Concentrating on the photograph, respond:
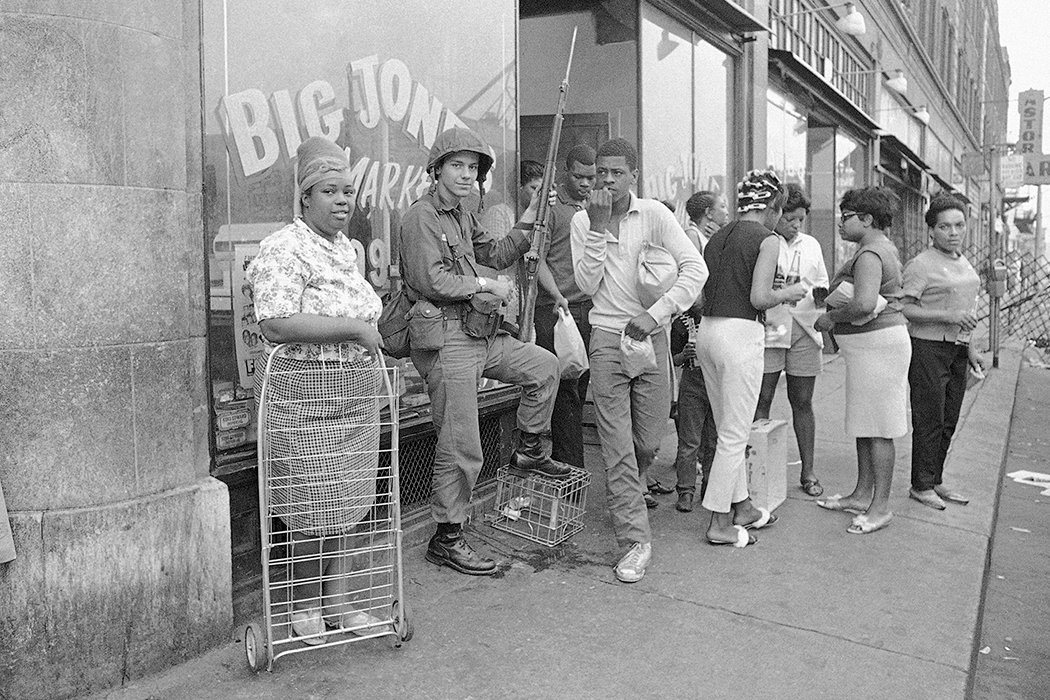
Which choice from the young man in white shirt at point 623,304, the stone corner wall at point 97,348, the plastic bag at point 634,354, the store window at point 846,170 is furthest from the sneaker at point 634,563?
the store window at point 846,170

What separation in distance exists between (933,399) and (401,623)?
A: 12.5ft

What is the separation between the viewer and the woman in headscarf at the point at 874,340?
17.2 ft

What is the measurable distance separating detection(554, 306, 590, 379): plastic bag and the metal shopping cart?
1365mm

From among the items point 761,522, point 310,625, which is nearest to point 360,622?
point 310,625

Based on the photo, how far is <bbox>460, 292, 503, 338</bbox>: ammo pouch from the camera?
14.0 ft

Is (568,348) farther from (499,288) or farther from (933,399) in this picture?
(933,399)

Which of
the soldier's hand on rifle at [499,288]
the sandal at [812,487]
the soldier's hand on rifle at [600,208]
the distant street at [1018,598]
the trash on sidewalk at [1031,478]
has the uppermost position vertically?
the soldier's hand on rifle at [600,208]

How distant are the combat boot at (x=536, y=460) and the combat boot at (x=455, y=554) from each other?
0.78m

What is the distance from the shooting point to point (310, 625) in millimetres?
3607

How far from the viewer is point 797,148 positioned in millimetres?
13289

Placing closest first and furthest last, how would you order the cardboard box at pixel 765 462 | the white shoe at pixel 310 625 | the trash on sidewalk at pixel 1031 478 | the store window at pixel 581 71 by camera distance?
the white shoe at pixel 310 625
the cardboard box at pixel 765 462
the trash on sidewalk at pixel 1031 478
the store window at pixel 581 71

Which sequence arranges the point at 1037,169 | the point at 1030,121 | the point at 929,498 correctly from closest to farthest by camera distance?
1. the point at 929,498
2. the point at 1037,169
3. the point at 1030,121


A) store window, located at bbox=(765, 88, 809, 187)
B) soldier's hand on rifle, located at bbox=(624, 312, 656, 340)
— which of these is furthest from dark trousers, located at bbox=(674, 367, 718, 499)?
store window, located at bbox=(765, 88, 809, 187)

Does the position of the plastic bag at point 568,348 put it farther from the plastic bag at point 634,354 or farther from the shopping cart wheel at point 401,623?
the shopping cart wheel at point 401,623
